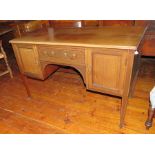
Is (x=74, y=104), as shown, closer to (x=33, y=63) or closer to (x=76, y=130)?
(x=76, y=130)

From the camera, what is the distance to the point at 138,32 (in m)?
1.42

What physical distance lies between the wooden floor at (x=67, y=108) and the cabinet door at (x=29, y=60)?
1.55 feet

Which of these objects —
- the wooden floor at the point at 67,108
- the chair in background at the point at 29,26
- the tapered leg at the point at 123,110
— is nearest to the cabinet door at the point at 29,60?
the wooden floor at the point at 67,108

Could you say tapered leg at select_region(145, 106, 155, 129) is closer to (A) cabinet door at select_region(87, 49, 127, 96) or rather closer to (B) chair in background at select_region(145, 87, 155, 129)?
(B) chair in background at select_region(145, 87, 155, 129)

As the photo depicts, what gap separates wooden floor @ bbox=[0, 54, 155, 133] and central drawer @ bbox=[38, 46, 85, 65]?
0.67m

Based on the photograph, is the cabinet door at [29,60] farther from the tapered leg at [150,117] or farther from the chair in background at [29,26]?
the tapered leg at [150,117]

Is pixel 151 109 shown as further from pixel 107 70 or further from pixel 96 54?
pixel 96 54

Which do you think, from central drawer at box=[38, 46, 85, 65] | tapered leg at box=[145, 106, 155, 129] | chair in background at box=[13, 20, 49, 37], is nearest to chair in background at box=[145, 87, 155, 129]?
tapered leg at box=[145, 106, 155, 129]

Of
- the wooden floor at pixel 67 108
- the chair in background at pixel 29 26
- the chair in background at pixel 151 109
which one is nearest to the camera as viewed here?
the chair in background at pixel 151 109

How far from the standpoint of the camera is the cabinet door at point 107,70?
1.25 m

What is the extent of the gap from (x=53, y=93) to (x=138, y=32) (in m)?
1.36

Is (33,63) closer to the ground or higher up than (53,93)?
higher up

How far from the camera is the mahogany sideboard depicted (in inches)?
48.4
